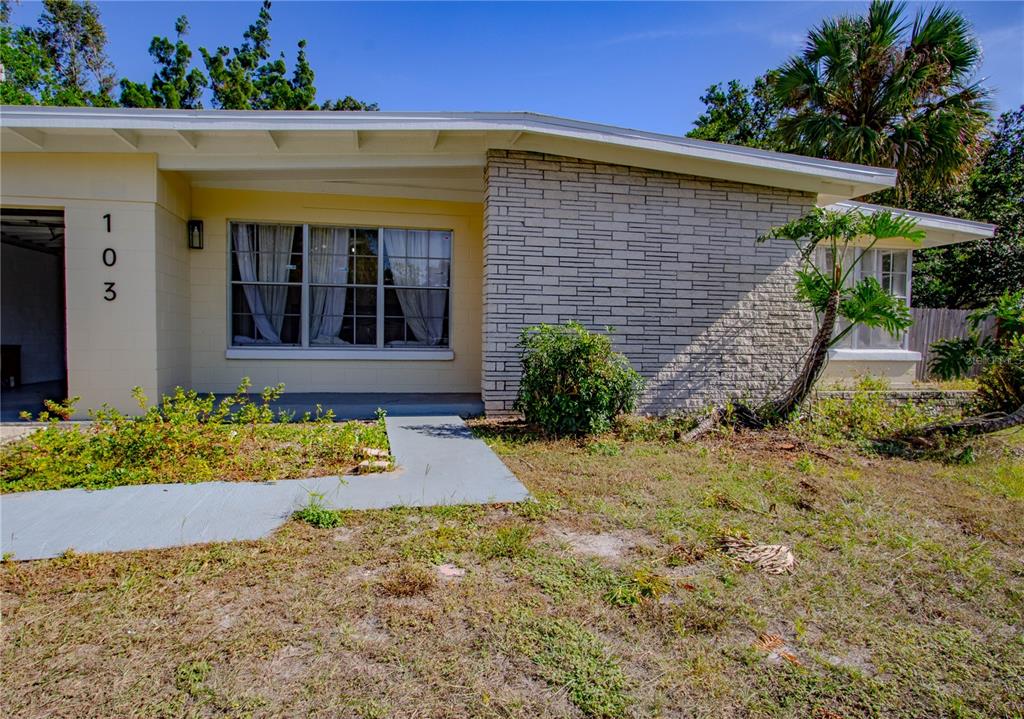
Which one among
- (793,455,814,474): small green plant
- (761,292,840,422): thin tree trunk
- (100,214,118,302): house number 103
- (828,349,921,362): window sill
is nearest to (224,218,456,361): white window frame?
(100,214,118,302): house number 103

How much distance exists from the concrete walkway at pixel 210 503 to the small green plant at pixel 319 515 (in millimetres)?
113

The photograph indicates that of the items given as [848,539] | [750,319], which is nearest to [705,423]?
[750,319]

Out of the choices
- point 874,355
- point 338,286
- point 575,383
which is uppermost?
point 338,286

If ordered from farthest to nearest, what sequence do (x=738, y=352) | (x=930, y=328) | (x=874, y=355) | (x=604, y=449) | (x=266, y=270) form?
(x=930, y=328), (x=874, y=355), (x=266, y=270), (x=738, y=352), (x=604, y=449)

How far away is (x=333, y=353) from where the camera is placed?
9.08m

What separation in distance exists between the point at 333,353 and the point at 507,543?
6.25 metres

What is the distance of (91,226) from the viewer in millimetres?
7109

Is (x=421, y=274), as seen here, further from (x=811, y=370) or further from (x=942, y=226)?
(x=942, y=226)

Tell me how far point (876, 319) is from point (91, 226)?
9557 millimetres

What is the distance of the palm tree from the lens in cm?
1198

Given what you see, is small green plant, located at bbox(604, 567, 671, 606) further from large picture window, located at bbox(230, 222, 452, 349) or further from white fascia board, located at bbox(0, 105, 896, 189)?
large picture window, located at bbox(230, 222, 452, 349)

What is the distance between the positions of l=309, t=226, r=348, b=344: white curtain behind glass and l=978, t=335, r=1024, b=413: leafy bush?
907 centimetres

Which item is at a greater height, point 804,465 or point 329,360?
point 329,360

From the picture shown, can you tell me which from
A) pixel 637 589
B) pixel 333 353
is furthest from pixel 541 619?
pixel 333 353
